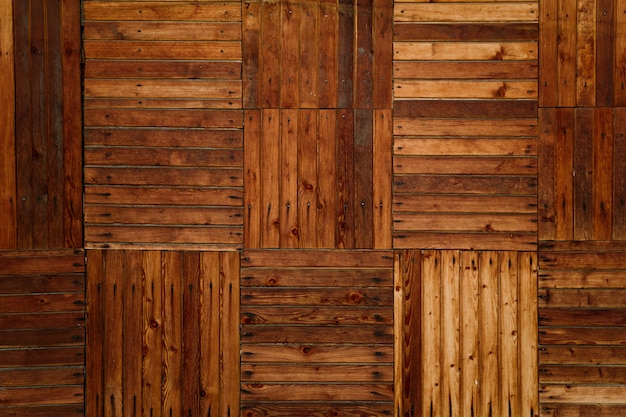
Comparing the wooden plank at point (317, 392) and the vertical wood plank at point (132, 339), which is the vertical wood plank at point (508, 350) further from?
the vertical wood plank at point (132, 339)

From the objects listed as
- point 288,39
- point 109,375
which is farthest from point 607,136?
point 109,375

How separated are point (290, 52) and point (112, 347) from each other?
5.71ft

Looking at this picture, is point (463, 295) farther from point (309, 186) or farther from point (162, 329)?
point (162, 329)

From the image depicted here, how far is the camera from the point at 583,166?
91.7 inches

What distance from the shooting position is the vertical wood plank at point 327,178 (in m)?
2.34

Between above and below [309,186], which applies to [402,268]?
below

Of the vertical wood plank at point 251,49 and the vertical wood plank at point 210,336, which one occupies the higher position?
the vertical wood plank at point 251,49

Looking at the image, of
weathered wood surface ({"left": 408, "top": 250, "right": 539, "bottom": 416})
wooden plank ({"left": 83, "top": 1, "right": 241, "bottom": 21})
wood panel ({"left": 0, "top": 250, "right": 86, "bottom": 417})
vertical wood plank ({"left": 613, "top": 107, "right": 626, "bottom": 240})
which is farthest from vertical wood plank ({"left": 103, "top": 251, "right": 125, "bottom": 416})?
vertical wood plank ({"left": 613, "top": 107, "right": 626, "bottom": 240})

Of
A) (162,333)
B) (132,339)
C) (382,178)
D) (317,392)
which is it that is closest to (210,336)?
(162,333)

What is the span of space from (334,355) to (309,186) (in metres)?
0.86

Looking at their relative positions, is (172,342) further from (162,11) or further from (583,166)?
(583,166)

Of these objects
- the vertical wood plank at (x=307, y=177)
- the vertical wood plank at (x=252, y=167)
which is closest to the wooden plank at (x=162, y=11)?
the vertical wood plank at (x=252, y=167)

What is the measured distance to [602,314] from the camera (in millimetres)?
2324

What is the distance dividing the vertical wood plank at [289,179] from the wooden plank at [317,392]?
717 millimetres
